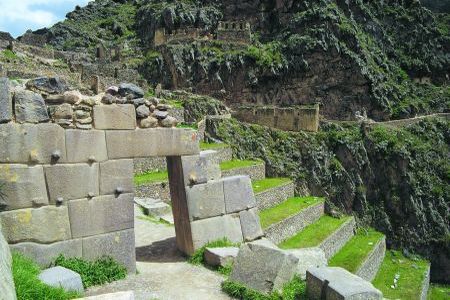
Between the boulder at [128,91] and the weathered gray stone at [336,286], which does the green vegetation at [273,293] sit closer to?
the weathered gray stone at [336,286]

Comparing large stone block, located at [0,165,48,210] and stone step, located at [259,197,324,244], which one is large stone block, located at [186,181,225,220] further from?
stone step, located at [259,197,324,244]

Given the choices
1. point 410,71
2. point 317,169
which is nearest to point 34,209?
point 317,169

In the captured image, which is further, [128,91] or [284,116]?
[284,116]

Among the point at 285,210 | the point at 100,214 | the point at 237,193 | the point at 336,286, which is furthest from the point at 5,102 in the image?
the point at 285,210

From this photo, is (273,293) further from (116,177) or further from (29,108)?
(29,108)

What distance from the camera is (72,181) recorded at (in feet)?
22.5

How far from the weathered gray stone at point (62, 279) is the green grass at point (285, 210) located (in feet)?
35.9

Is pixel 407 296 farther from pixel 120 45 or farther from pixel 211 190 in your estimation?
pixel 120 45

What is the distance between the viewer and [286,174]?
24.4 m

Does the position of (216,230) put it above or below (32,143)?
below

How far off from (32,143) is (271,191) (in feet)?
47.7

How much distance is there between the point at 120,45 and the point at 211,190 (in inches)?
2003

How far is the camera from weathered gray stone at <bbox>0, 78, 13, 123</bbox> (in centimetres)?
631

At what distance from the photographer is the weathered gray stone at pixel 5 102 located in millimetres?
6309
